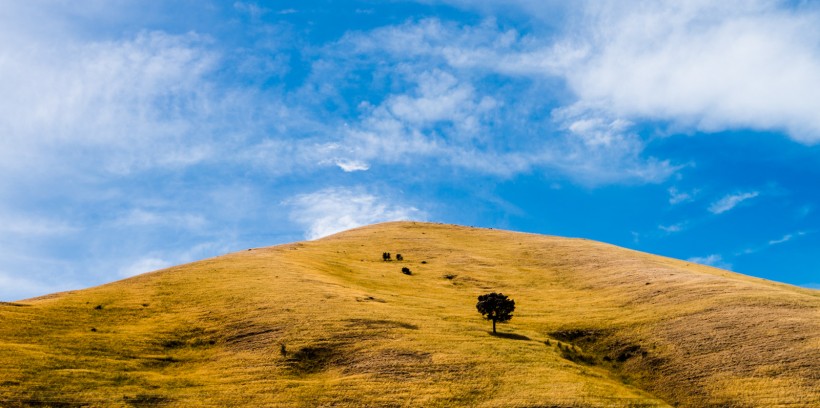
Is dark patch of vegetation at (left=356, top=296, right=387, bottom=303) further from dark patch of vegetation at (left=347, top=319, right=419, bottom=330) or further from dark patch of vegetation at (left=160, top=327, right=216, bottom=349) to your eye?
dark patch of vegetation at (left=160, top=327, right=216, bottom=349)

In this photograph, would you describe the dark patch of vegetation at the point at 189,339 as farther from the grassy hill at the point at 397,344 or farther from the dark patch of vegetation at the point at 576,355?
the dark patch of vegetation at the point at 576,355

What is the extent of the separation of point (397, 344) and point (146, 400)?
19.4 meters

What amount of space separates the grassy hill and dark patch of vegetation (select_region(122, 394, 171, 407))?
13cm

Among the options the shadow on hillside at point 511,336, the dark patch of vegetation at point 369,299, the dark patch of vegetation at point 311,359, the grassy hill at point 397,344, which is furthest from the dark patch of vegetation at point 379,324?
the dark patch of vegetation at point 369,299

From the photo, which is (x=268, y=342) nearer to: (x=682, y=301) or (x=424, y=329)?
(x=424, y=329)

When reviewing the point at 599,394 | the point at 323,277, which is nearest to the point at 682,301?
the point at 599,394

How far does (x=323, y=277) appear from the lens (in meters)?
77.2

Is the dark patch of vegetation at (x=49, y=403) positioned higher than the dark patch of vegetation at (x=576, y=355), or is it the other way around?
the dark patch of vegetation at (x=576, y=355)

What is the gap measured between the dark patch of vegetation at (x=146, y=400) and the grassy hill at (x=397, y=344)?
13 centimetres

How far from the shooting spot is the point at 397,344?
5138cm

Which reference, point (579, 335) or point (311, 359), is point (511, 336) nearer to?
point (579, 335)

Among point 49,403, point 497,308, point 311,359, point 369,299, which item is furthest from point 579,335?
point 49,403

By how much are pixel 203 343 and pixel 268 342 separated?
6.20 meters

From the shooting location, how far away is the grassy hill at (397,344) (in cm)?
4275
